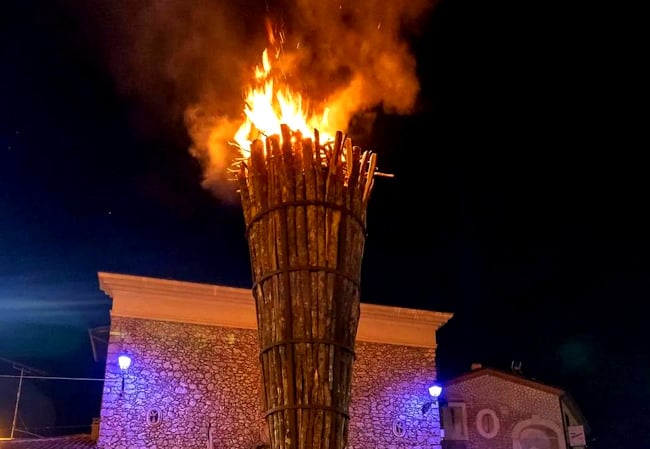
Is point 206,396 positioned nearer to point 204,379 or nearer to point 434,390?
point 204,379

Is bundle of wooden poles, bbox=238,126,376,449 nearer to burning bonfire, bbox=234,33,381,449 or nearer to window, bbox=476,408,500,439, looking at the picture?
burning bonfire, bbox=234,33,381,449

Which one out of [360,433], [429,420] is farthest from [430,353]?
[360,433]

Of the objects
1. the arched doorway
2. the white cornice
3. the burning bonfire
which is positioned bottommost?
the burning bonfire

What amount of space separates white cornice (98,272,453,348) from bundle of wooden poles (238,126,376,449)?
9541mm

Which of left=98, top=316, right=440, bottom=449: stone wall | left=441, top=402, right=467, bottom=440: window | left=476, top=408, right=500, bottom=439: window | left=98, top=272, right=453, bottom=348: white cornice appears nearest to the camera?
left=98, top=316, right=440, bottom=449: stone wall

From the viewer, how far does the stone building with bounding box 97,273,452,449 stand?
13438mm

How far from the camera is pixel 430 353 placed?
1616 cm

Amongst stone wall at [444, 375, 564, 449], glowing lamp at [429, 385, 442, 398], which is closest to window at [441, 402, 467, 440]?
stone wall at [444, 375, 564, 449]

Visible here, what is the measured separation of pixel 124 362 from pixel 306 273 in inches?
385

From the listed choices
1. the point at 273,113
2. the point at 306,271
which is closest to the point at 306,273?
the point at 306,271

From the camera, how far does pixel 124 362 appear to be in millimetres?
13375

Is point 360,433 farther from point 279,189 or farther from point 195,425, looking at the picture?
point 279,189

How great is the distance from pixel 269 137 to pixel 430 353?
12.1 m

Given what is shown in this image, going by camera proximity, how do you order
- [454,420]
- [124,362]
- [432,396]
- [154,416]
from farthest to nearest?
[454,420] < [432,396] < [154,416] < [124,362]
